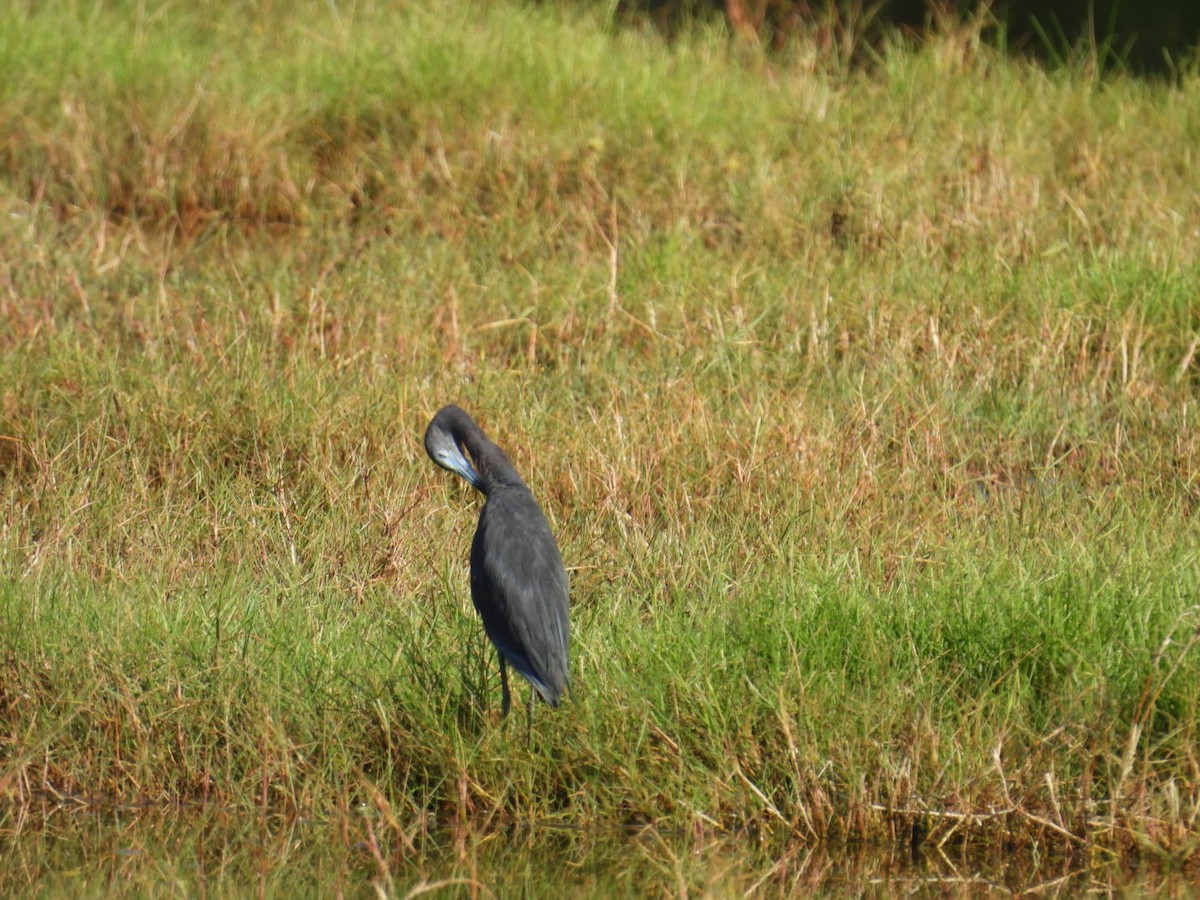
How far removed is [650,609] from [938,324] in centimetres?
224

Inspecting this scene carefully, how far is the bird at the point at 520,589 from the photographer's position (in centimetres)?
383

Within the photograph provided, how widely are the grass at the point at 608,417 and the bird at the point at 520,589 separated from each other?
0.38 feet

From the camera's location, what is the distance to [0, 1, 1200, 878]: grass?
151 inches

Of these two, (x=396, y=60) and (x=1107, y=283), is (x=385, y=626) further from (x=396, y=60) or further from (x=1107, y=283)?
(x=396, y=60)

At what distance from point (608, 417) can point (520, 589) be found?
1.65 m

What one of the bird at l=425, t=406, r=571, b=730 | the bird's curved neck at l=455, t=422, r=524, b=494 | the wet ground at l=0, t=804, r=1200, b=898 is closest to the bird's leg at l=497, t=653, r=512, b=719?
the bird at l=425, t=406, r=571, b=730

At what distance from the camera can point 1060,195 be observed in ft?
22.9

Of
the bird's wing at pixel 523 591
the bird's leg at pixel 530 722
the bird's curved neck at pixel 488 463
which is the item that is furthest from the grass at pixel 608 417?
the bird's curved neck at pixel 488 463

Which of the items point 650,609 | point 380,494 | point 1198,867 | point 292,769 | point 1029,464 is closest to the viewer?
point 1198,867

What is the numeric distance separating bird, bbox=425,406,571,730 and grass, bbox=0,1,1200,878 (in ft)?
0.38

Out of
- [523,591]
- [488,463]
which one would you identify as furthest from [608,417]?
[523,591]

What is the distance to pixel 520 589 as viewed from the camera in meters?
3.90

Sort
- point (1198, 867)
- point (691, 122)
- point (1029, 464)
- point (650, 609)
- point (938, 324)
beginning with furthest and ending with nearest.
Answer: point (691, 122), point (938, 324), point (1029, 464), point (650, 609), point (1198, 867)

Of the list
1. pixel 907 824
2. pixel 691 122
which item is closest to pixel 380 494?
pixel 907 824
